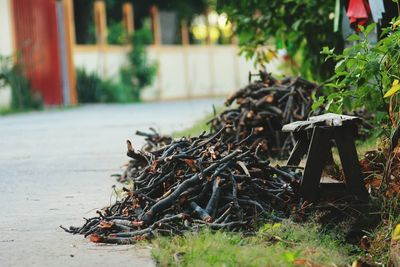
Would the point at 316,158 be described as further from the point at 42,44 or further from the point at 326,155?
the point at 42,44

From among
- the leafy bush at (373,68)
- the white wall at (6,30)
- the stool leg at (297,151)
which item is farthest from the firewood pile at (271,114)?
the white wall at (6,30)

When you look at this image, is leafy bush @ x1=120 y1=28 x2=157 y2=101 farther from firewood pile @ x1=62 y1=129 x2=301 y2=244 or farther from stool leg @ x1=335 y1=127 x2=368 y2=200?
stool leg @ x1=335 y1=127 x2=368 y2=200

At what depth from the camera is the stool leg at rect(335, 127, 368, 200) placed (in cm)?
518

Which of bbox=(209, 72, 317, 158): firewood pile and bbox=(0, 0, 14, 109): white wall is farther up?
bbox=(0, 0, 14, 109): white wall

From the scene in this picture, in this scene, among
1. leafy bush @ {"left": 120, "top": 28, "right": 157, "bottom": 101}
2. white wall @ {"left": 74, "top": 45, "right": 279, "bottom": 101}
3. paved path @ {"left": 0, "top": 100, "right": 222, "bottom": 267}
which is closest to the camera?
paved path @ {"left": 0, "top": 100, "right": 222, "bottom": 267}

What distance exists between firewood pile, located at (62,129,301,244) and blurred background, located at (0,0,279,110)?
509 inches

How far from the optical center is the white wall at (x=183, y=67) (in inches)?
1067

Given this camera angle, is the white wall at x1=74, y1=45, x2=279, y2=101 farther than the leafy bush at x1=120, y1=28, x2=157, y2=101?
No

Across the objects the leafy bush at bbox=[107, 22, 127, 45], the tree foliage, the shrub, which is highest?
the tree foliage

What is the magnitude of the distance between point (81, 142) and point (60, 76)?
13.6m

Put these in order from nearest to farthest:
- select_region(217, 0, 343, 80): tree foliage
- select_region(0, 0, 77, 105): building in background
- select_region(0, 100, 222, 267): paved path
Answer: select_region(0, 100, 222, 267): paved path
select_region(217, 0, 343, 80): tree foliage
select_region(0, 0, 77, 105): building in background

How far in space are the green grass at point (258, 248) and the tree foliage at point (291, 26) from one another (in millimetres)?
4656

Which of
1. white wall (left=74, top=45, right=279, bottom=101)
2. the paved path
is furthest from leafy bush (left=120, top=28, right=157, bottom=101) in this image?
the paved path

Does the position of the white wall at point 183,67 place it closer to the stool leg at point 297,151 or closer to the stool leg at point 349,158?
the stool leg at point 297,151
